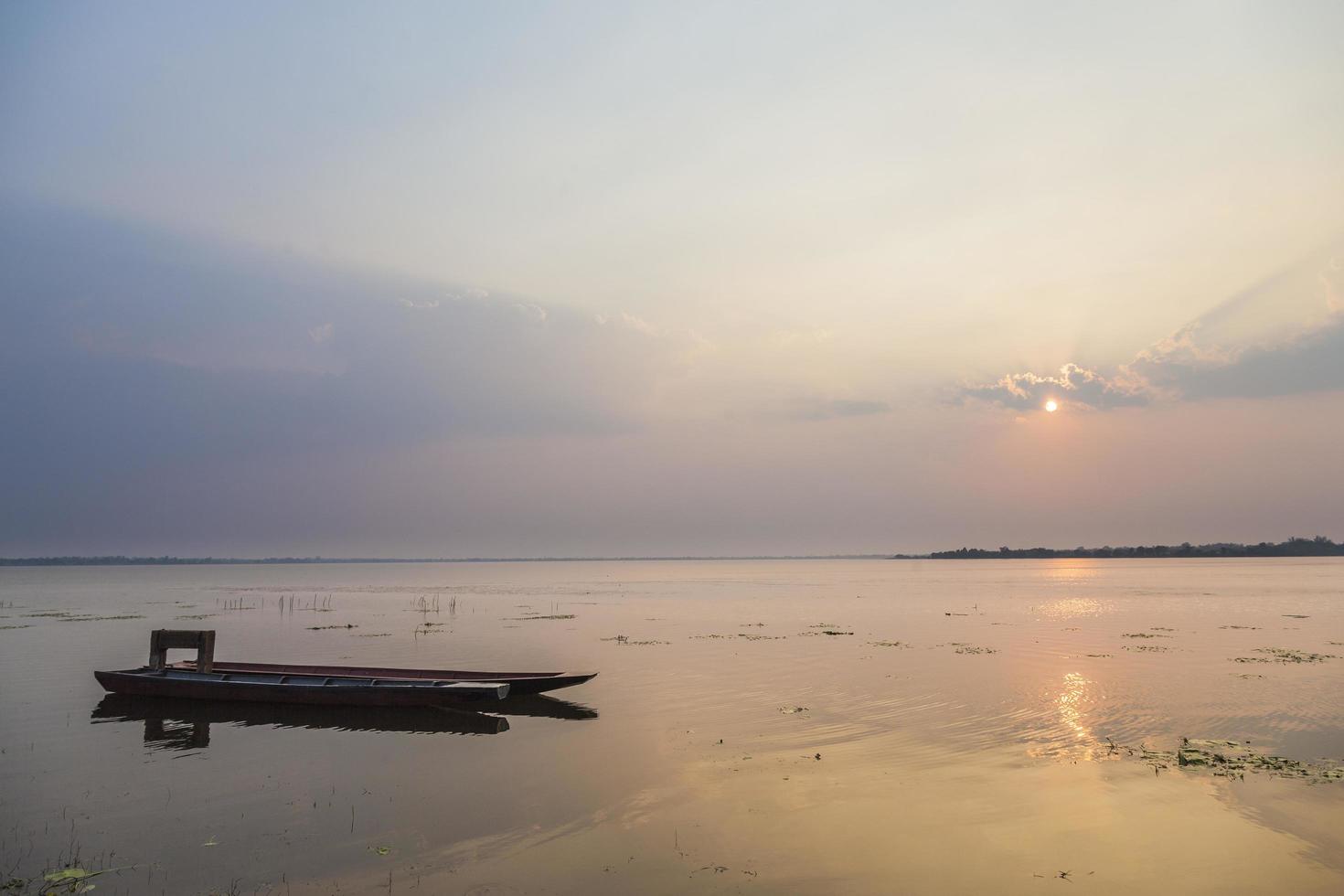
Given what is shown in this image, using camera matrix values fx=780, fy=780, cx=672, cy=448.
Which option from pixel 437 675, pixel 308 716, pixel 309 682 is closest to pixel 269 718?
pixel 308 716

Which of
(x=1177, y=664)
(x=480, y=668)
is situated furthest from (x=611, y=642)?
(x=1177, y=664)

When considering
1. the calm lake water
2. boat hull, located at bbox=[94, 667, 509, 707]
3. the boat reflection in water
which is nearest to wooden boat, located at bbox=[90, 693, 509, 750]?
the boat reflection in water

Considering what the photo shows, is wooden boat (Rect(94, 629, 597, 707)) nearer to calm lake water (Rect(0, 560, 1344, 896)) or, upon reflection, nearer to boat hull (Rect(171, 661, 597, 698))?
boat hull (Rect(171, 661, 597, 698))

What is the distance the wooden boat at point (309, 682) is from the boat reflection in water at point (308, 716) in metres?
0.29

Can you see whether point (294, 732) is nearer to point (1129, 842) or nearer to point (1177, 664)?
point (1129, 842)

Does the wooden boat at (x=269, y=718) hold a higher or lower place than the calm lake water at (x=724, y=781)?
lower

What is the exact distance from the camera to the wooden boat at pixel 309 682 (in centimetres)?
2362

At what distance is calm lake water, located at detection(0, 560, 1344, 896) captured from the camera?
37.3 feet

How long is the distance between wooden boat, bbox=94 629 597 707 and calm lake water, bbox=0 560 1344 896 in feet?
2.08

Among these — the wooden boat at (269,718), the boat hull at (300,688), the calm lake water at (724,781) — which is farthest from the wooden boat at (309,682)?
the calm lake water at (724,781)

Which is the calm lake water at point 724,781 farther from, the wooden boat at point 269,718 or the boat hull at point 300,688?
the boat hull at point 300,688

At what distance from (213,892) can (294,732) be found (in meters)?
11.5

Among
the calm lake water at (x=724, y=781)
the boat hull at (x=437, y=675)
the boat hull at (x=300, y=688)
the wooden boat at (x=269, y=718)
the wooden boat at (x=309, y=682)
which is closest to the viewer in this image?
the calm lake water at (x=724, y=781)

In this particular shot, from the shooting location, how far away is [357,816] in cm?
1398
